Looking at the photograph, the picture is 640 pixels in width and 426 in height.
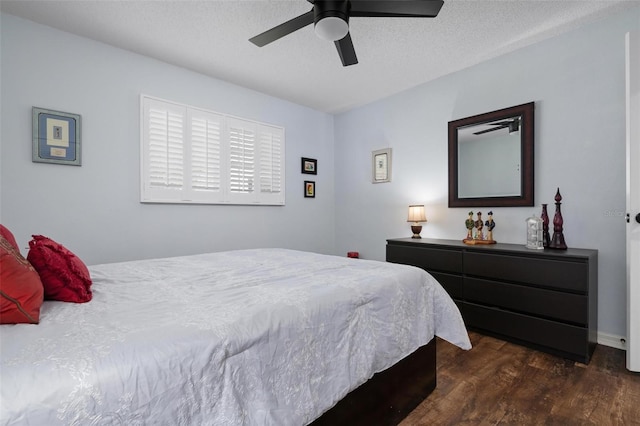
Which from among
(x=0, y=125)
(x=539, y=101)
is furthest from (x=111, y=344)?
(x=539, y=101)

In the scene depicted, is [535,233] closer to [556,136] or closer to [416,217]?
[556,136]

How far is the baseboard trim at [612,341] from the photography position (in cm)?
241

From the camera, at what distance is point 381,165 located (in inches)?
164

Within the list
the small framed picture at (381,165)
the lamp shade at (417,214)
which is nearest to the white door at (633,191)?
the lamp shade at (417,214)

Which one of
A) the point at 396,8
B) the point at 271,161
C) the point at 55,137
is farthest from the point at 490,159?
the point at 55,137

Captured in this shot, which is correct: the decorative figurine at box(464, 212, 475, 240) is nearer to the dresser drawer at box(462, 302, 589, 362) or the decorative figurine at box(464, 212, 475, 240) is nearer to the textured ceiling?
the dresser drawer at box(462, 302, 589, 362)

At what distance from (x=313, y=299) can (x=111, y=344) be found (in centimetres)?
67

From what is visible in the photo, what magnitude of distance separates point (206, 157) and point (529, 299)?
3337 millimetres

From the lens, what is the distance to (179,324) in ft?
3.18

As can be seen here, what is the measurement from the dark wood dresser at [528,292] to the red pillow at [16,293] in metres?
2.88

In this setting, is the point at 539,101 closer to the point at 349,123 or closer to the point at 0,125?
the point at 349,123

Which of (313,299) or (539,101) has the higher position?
(539,101)

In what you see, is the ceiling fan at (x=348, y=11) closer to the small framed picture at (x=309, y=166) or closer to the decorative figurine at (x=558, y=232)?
the decorative figurine at (x=558, y=232)

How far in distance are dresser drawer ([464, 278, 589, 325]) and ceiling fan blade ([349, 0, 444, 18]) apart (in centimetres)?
212
